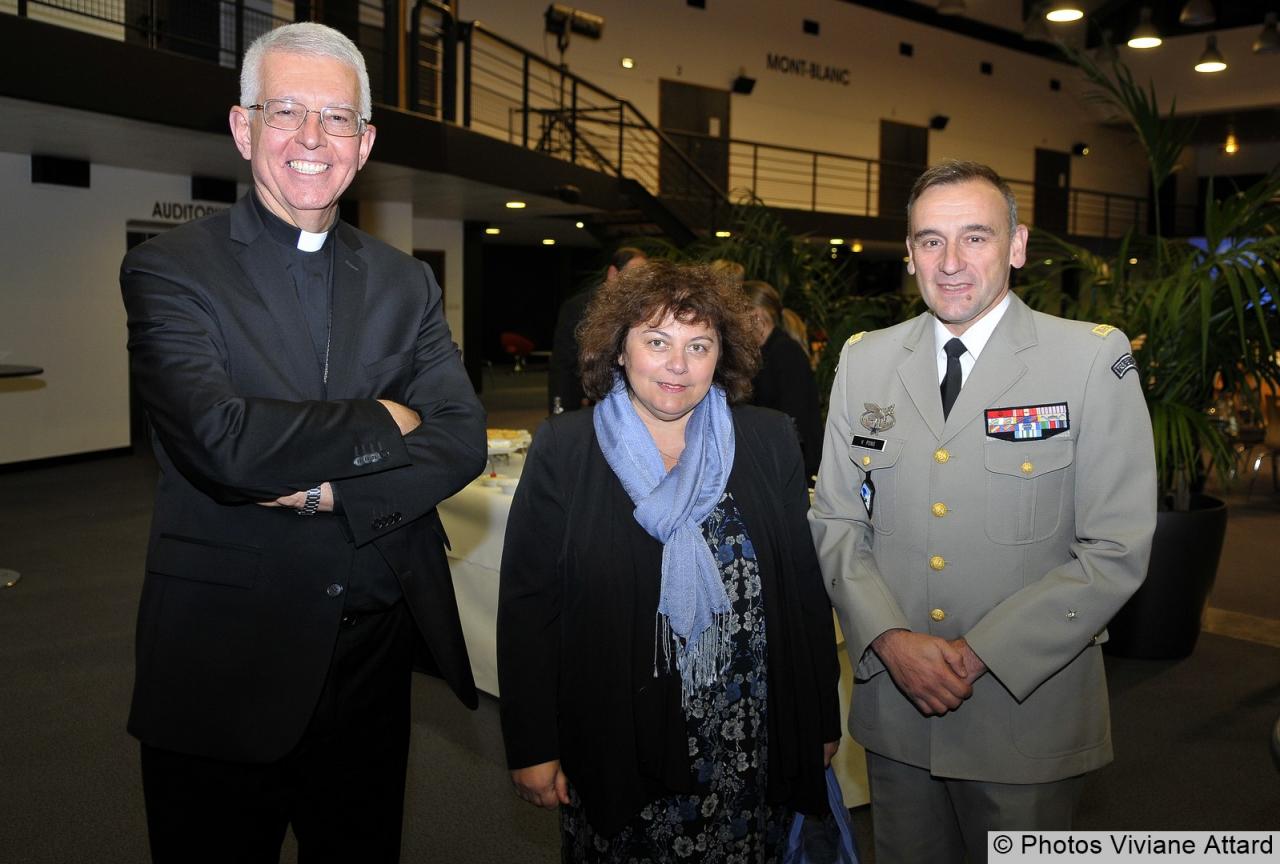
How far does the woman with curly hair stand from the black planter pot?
3.03m

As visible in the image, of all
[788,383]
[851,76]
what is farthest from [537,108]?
[788,383]

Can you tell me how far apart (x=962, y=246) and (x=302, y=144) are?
1.13 metres

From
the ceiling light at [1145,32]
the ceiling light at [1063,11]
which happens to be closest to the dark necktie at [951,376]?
the ceiling light at [1063,11]

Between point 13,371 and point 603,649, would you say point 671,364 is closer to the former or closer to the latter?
point 603,649

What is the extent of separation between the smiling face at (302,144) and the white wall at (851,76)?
13392 millimetres

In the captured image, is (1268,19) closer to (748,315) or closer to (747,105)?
(747,105)

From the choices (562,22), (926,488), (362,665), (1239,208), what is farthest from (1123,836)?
(562,22)

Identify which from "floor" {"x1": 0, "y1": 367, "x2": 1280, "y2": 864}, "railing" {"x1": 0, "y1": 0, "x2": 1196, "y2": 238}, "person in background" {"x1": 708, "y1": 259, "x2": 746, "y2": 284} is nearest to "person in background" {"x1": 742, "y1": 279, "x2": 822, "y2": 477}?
"person in background" {"x1": 708, "y1": 259, "x2": 746, "y2": 284}

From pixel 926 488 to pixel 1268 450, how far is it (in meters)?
7.44

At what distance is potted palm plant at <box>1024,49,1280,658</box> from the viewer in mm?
3918

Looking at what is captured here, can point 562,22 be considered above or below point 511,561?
above

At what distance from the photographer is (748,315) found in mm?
2115

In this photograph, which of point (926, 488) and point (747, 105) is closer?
point (926, 488)

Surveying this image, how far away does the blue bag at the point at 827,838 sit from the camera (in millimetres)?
1980
